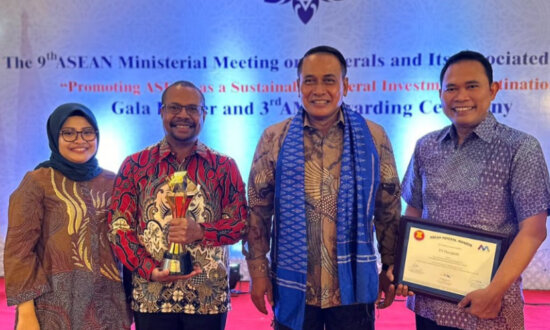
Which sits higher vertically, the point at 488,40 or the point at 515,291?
the point at 488,40

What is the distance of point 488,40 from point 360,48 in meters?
1.25

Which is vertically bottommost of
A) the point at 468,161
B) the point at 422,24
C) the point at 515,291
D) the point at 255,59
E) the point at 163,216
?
the point at 515,291

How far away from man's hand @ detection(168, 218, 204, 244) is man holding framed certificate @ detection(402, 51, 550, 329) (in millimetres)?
947

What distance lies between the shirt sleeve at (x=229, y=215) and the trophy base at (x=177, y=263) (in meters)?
0.14

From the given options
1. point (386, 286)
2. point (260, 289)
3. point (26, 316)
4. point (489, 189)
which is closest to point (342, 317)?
point (386, 286)

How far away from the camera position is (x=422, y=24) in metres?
4.78

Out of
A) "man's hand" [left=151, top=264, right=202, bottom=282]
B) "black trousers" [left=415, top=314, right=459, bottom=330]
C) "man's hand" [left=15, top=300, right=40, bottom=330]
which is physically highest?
"man's hand" [left=151, top=264, right=202, bottom=282]

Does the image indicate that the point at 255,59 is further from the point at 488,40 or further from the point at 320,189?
the point at 320,189

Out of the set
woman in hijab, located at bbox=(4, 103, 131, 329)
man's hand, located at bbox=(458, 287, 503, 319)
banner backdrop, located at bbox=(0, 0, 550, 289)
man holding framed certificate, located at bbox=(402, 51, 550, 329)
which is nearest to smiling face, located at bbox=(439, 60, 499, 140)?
man holding framed certificate, located at bbox=(402, 51, 550, 329)

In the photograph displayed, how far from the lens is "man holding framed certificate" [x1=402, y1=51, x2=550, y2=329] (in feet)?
6.58

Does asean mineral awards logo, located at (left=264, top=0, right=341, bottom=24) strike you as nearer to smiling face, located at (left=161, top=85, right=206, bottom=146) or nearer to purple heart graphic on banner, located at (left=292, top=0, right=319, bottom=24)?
purple heart graphic on banner, located at (left=292, top=0, right=319, bottom=24)

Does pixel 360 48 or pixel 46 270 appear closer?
pixel 46 270

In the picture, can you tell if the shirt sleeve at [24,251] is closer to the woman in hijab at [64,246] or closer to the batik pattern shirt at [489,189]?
the woman in hijab at [64,246]

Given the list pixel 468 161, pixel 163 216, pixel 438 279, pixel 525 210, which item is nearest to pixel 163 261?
pixel 163 216
